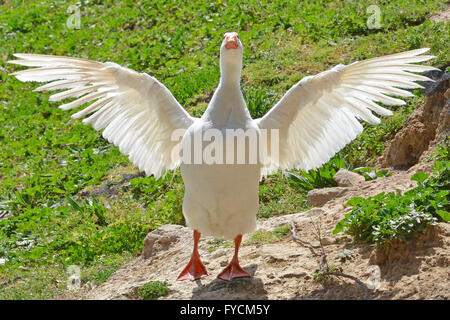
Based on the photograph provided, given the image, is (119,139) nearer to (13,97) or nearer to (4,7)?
(13,97)

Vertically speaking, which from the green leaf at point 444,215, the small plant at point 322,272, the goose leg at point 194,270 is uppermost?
the green leaf at point 444,215

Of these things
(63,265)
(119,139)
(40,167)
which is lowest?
(63,265)

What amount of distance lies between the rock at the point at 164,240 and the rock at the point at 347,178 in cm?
192

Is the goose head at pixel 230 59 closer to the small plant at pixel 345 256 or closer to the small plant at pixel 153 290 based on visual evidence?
the small plant at pixel 345 256

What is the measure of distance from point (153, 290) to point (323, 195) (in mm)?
2435

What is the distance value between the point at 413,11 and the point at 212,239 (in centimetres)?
635

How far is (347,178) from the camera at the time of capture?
791cm

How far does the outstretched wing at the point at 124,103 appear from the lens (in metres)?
6.15

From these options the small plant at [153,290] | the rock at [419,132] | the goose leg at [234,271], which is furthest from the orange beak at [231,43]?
the rock at [419,132]

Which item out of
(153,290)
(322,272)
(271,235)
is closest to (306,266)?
(322,272)

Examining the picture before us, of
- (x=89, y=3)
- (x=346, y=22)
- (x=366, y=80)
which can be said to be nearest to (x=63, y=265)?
(x=366, y=80)

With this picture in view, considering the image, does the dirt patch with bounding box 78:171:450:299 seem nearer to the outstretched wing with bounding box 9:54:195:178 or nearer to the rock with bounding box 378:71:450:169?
the rock with bounding box 378:71:450:169

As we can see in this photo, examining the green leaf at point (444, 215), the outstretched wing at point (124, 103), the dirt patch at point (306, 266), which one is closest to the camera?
the dirt patch at point (306, 266)

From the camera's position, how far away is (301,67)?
35.5ft
